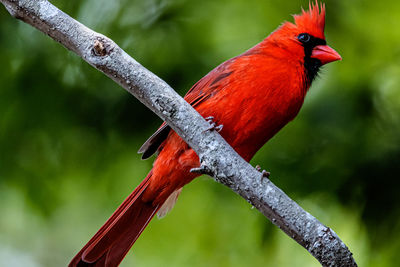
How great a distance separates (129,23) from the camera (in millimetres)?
3080

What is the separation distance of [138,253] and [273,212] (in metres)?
1.48

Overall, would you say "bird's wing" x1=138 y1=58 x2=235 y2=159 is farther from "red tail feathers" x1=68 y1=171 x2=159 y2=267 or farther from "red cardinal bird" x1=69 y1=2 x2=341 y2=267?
"red tail feathers" x1=68 y1=171 x2=159 y2=267

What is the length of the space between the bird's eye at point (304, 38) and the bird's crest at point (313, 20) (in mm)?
22

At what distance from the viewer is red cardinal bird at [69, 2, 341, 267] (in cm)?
269

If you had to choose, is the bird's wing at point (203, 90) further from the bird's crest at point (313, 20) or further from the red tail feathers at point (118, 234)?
the bird's crest at point (313, 20)

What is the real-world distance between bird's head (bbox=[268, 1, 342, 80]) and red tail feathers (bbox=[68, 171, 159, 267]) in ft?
3.23

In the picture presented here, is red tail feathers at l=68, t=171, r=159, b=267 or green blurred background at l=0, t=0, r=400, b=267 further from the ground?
green blurred background at l=0, t=0, r=400, b=267

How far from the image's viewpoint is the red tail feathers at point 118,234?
8.67 ft

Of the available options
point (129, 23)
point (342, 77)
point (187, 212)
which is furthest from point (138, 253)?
point (342, 77)

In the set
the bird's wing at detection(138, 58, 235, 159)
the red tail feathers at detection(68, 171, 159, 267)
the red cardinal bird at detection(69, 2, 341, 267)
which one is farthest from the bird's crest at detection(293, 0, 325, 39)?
the red tail feathers at detection(68, 171, 159, 267)

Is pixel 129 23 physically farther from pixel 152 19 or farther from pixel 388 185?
pixel 388 185

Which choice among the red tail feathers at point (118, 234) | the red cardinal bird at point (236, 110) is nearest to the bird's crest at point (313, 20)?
the red cardinal bird at point (236, 110)

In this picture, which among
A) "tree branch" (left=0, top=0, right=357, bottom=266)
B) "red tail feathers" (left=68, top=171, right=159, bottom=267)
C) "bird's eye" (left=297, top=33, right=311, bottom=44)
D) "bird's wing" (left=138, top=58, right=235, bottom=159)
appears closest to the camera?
"tree branch" (left=0, top=0, right=357, bottom=266)

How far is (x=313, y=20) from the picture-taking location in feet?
9.73
